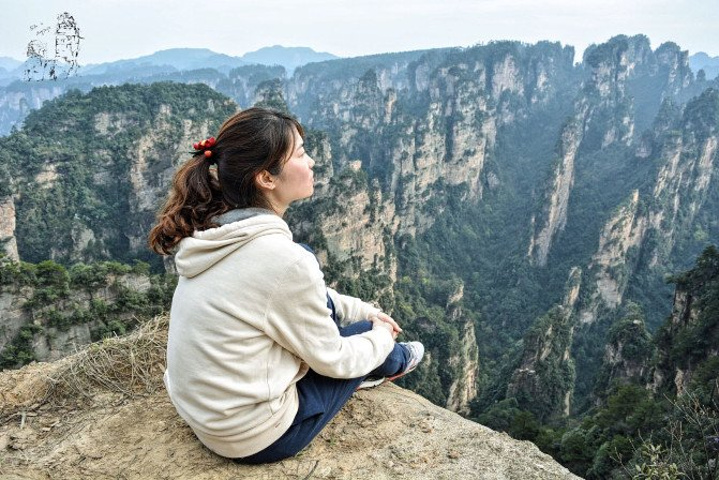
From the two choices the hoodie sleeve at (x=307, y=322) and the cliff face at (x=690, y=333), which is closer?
the hoodie sleeve at (x=307, y=322)

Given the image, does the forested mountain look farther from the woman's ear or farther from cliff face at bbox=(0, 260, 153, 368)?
cliff face at bbox=(0, 260, 153, 368)

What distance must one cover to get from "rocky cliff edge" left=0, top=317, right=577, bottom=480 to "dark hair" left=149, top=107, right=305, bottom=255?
3.99 ft

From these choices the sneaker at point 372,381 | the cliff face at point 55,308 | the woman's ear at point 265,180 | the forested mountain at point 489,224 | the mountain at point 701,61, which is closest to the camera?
the woman's ear at point 265,180

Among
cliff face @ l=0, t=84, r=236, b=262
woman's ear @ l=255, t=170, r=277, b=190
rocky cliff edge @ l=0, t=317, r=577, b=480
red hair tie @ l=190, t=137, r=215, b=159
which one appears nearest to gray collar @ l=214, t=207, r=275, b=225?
woman's ear @ l=255, t=170, r=277, b=190

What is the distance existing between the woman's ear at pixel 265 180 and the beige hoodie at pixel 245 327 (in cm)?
13

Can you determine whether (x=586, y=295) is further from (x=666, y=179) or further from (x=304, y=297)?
(x=304, y=297)

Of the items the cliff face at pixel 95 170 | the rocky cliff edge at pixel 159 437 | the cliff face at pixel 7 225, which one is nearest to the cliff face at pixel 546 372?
the cliff face at pixel 95 170

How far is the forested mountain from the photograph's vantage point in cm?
2272

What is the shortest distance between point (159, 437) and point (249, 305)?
1380 millimetres

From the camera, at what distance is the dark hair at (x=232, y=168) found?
6.72ft

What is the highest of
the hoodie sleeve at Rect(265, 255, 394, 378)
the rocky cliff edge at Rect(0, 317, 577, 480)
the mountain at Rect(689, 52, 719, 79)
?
the mountain at Rect(689, 52, 719, 79)

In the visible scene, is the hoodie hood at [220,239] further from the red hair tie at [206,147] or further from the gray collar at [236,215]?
the red hair tie at [206,147]

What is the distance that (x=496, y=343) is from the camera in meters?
37.3

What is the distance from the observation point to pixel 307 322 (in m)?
1.94
